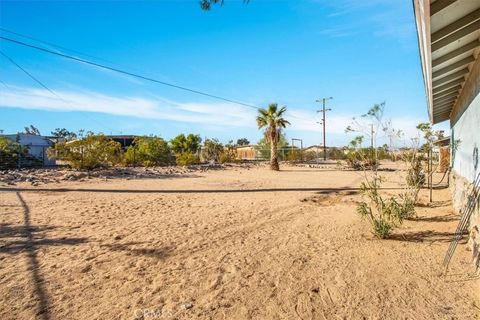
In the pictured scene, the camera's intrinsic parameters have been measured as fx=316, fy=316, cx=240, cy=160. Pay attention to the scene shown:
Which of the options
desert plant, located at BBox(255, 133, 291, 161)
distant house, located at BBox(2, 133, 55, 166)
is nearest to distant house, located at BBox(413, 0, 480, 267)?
distant house, located at BBox(2, 133, 55, 166)

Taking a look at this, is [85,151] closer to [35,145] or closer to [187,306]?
[35,145]

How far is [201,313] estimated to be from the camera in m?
3.37

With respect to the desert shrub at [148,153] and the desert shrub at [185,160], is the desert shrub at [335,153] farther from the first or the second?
the desert shrub at [148,153]

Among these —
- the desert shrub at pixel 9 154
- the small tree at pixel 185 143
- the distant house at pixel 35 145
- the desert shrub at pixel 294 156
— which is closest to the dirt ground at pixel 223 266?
the desert shrub at pixel 9 154

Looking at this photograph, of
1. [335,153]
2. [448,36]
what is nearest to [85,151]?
[448,36]

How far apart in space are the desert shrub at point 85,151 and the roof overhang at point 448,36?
1661cm

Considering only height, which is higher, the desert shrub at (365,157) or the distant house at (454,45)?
the distant house at (454,45)

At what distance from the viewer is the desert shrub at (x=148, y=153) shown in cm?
2325

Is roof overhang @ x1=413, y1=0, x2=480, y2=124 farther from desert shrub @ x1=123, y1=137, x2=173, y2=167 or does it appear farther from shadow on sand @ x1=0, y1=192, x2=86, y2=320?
desert shrub @ x1=123, y1=137, x2=173, y2=167

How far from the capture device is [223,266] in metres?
4.65

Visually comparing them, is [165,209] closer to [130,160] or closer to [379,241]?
[379,241]

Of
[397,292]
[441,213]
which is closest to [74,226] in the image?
[397,292]

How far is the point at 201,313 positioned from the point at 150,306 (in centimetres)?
58

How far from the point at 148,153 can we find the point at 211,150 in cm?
910
